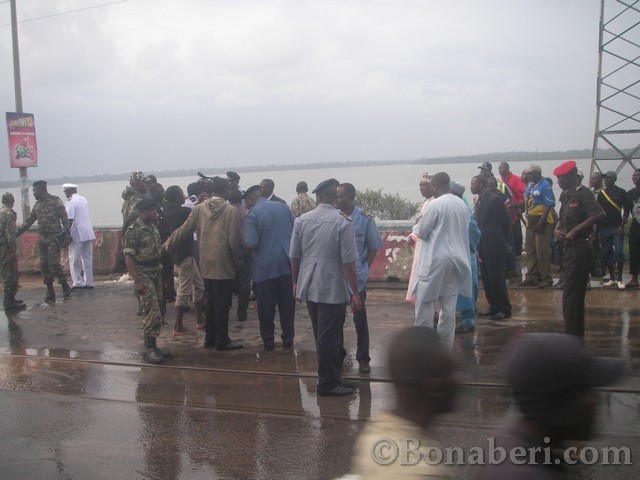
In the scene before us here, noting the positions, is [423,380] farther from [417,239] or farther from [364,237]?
[417,239]

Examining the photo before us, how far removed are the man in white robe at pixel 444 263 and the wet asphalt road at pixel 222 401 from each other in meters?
0.67

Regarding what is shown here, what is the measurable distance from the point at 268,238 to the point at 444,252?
7.28 feet

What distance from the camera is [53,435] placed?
5293 mm

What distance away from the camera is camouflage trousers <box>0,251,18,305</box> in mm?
10297

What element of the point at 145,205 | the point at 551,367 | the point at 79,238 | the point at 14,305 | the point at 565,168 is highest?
the point at 565,168

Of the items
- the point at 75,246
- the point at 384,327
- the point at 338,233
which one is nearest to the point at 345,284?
the point at 338,233

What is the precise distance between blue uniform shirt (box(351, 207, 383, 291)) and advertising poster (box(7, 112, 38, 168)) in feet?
36.3

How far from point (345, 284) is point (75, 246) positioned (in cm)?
776

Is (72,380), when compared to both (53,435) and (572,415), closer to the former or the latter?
(53,435)

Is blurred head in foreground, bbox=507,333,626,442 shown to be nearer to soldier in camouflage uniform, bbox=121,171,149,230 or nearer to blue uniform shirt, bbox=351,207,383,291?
blue uniform shirt, bbox=351,207,383,291

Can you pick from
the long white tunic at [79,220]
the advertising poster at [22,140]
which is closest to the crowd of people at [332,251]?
the long white tunic at [79,220]

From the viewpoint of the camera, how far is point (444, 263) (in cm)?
622

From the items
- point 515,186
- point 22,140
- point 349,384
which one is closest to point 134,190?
point 349,384

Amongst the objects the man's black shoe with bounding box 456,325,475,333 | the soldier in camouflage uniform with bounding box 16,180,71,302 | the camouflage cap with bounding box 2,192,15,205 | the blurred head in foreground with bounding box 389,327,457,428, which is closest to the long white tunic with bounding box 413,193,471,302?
A: the man's black shoe with bounding box 456,325,475,333
